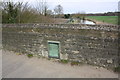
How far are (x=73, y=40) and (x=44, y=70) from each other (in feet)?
6.98

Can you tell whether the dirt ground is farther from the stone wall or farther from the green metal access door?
the stone wall

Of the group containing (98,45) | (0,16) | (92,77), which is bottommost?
(92,77)

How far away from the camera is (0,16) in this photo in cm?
1132

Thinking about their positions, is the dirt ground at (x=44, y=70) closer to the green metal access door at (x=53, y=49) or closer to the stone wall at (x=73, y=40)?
the green metal access door at (x=53, y=49)

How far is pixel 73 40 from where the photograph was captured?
6.70 metres

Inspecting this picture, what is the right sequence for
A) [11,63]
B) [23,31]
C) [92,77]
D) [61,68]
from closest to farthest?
[92,77] → [61,68] → [11,63] → [23,31]

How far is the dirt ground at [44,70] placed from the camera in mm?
5531

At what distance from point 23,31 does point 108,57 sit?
5.23 m

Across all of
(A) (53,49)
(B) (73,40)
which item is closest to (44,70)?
(A) (53,49)

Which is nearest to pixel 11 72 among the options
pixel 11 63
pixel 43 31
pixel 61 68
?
pixel 11 63

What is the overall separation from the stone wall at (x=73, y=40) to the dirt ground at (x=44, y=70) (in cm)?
50

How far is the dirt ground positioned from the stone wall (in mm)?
500

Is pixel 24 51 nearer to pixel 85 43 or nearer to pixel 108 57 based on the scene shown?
pixel 85 43

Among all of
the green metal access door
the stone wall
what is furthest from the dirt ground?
the stone wall
